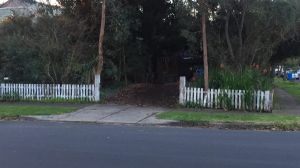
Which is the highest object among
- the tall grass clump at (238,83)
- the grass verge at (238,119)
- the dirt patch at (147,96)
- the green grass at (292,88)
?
the tall grass clump at (238,83)

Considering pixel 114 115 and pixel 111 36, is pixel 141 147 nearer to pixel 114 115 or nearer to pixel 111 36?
pixel 114 115

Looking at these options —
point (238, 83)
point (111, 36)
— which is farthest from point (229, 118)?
→ point (111, 36)

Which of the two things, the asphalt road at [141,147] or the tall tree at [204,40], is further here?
the tall tree at [204,40]

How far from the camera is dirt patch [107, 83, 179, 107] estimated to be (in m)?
20.3

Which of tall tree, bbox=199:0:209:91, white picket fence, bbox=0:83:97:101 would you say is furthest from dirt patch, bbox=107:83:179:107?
tall tree, bbox=199:0:209:91

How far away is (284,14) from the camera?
19562mm

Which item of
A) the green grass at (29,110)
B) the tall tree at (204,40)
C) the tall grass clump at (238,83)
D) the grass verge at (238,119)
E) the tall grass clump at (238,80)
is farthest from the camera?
the tall tree at (204,40)

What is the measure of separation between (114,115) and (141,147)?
6.71 m

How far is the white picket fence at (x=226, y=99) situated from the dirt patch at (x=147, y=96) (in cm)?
84

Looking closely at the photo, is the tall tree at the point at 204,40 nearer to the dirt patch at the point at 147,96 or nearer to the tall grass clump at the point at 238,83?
the tall grass clump at the point at 238,83

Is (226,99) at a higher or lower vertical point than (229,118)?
higher

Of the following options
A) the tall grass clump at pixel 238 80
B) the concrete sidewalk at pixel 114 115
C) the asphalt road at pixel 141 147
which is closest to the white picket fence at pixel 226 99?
the tall grass clump at pixel 238 80

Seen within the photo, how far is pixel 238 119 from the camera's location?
15508 mm

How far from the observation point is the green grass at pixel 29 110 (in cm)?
1689
